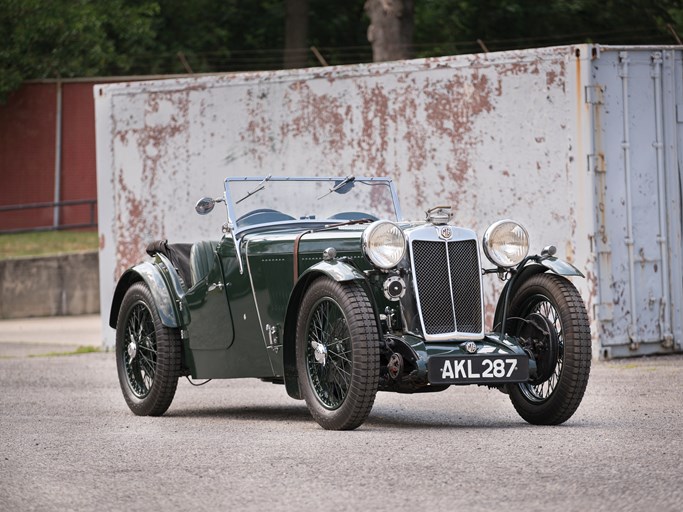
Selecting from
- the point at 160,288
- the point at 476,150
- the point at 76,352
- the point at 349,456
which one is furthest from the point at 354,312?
the point at 76,352

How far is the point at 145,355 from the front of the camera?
9773mm

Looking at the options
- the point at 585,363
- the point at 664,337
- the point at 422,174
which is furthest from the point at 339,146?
the point at 585,363

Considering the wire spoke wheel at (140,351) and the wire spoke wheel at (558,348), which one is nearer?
→ the wire spoke wheel at (558,348)

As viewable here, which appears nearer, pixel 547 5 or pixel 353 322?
pixel 353 322

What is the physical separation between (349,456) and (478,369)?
1.19 m

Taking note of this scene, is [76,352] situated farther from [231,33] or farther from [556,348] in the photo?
[231,33]

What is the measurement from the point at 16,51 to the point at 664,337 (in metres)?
19.7

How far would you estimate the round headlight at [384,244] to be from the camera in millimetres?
7977

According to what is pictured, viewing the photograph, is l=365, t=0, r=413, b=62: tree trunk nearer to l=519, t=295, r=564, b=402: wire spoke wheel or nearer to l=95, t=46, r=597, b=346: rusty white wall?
l=95, t=46, r=597, b=346: rusty white wall

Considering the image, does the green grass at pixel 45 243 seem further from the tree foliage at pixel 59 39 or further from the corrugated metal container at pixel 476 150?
the corrugated metal container at pixel 476 150

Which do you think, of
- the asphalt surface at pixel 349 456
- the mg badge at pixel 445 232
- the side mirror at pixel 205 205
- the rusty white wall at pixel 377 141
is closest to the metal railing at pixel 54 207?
the rusty white wall at pixel 377 141

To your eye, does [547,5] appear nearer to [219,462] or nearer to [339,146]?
[339,146]

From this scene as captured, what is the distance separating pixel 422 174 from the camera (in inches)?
542

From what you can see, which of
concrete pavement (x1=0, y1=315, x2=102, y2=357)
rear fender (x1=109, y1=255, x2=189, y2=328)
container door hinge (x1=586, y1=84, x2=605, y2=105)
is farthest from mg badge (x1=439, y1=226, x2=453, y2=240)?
concrete pavement (x1=0, y1=315, x2=102, y2=357)
